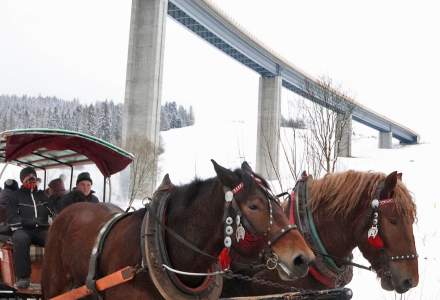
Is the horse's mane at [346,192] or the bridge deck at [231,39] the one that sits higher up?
the bridge deck at [231,39]

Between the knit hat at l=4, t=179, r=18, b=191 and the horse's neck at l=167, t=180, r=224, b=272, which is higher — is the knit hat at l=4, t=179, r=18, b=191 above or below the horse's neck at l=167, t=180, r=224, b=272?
above

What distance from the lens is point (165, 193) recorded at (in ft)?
Result: 12.5

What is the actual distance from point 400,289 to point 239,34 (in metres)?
36.7

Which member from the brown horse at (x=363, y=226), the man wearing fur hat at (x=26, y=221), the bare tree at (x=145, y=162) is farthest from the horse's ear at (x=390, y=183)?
the bare tree at (x=145, y=162)

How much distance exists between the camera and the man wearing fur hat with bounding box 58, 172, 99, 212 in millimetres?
5945

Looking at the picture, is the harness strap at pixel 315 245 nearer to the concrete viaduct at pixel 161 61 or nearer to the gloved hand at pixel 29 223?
the gloved hand at pixel 29 223

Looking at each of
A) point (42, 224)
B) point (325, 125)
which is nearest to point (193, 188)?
point (42, 224)

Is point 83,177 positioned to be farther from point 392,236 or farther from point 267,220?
point 392,236

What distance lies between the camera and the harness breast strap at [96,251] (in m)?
3.78

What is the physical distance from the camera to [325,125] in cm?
1184

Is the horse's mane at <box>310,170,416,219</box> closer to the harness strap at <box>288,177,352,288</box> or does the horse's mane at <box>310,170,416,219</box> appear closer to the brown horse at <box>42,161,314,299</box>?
the harness strap at <box>288,177,352,288</box>

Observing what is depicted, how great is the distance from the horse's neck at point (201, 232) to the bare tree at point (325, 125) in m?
7.31

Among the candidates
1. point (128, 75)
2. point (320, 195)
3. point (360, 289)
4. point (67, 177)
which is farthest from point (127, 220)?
point (128, 75)

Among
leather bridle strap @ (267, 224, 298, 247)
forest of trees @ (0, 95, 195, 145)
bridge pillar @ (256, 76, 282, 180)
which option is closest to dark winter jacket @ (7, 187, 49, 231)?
leather bridle strap @ (267, 224, 298, 247)
